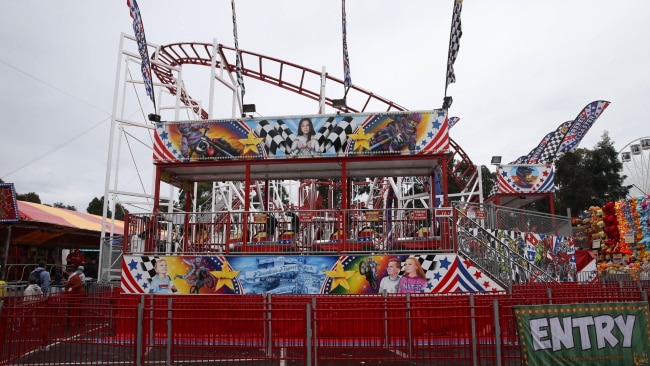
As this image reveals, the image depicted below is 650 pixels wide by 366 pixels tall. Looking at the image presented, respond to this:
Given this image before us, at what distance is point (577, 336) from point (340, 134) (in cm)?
748

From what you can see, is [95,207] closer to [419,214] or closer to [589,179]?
[589,179]

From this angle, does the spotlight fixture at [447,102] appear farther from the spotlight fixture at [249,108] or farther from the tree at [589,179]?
the tree at [589,179]

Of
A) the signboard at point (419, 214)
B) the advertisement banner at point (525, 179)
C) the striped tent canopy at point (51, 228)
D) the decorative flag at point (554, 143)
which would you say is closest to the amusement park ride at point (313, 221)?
the signboard at point (419, 214)

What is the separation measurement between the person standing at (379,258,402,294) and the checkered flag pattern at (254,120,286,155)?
4106 mm

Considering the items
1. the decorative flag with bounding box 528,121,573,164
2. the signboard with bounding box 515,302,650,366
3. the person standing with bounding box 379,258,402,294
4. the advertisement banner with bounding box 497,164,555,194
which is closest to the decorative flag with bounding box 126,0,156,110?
the person standing with bounding box 379,258,402,294

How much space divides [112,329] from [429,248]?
22.9ft

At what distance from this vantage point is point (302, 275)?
439 inches

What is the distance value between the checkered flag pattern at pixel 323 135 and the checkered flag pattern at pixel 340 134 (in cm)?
8

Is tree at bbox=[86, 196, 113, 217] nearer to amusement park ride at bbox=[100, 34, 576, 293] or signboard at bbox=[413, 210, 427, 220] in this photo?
amusement park ride at bbox=[100, 34, 576, 293]

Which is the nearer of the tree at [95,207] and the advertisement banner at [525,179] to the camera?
the advertisement banner at [525,179]

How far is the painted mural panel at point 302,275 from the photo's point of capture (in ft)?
35.3

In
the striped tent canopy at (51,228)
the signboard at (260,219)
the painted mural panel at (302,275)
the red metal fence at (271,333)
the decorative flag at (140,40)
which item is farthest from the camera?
the striped tent canopy at (51,228)

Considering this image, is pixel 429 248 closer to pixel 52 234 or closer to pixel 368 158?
pixel 368 158

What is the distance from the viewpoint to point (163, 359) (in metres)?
8.30
